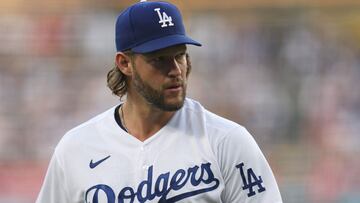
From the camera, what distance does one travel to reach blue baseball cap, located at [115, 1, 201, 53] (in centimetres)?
308

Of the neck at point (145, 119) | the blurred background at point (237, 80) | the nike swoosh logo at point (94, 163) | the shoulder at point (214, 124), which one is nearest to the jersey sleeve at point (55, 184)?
the nike swoosh logo at point (94, 163)

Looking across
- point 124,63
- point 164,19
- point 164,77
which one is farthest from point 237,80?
point 164,77

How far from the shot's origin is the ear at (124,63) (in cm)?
323

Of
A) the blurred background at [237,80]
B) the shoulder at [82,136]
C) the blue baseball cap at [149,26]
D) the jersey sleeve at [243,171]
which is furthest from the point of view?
the blurred background at [237,80]

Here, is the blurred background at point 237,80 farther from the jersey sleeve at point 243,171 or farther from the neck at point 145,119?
the jersey sleeve at point 243,171

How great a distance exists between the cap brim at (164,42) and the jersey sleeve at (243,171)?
0.36 meters

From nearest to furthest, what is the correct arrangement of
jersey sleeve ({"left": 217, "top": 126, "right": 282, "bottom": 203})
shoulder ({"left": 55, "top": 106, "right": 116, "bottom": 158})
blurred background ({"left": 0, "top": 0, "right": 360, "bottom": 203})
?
1. jersey sleeve ({"left": 217, "top": 126, "right": 282, "bottom": 203})
2. shoulder ({"left": 55, "top": 106, "right": 116, "bottom": 158})
3. blurred background ({"left": 0, "top": 0, "right": 360, "bottom": 203})

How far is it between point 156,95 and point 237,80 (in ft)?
19.0

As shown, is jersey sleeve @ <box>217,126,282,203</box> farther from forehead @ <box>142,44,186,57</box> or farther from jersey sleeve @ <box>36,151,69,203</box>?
jersey sleeve @ <box>36,151,69,203</box>

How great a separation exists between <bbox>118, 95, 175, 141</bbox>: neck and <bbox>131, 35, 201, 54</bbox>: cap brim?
0.69 feet

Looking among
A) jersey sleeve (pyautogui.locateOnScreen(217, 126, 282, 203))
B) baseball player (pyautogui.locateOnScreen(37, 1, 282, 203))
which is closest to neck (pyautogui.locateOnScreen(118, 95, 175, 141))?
baseball player (pyautogui.locateOnScreen(37, 1, 282, 203))

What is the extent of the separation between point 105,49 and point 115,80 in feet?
18.4

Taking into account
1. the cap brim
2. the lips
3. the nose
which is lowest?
the lips

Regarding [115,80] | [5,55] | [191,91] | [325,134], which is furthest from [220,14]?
[115,80]
